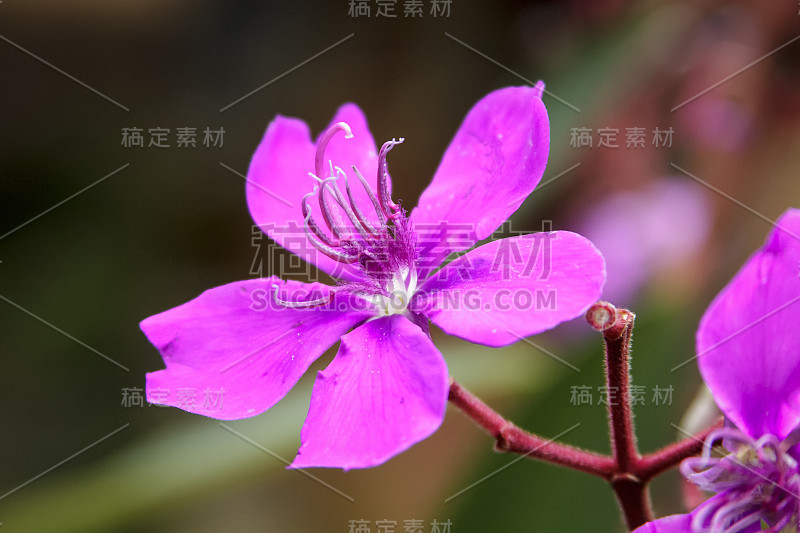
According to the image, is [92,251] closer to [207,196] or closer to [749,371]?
[207,196]

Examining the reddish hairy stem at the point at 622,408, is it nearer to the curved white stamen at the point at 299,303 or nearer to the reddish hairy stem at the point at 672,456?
the reddish hairy stem at the point at 672,456

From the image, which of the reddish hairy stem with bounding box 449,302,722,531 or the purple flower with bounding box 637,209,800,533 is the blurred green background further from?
the purple flower with bounding box 637,209,800,533

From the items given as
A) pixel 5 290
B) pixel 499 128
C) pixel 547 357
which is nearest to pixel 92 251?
pixel 5 290

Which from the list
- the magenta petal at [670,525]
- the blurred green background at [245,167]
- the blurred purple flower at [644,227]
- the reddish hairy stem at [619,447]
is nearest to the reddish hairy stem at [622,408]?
the reddish hairy stem at [619,447]

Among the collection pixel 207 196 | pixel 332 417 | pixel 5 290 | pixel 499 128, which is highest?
pixel 499 128

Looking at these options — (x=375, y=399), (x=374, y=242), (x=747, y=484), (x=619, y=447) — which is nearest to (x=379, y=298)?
(x=374, y=242)

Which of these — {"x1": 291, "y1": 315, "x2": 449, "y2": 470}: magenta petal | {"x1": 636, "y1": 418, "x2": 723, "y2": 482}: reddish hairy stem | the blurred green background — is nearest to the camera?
{"x1": 291, "y1": 315, "x2": 449, "y2": 470}: magenta petal

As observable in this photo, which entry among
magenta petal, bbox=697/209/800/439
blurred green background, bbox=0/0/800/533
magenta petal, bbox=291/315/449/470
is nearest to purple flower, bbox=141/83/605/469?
magenta petal, bbox=291/315/449/470
